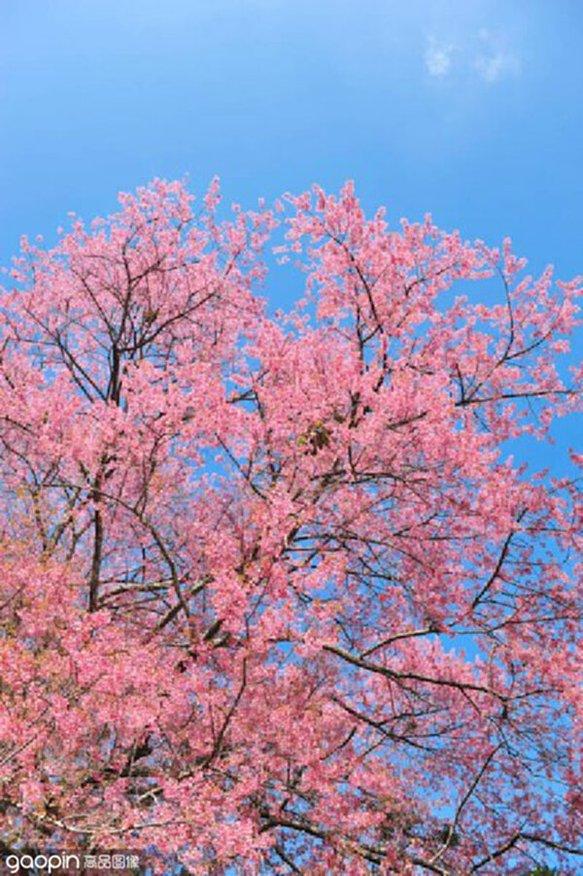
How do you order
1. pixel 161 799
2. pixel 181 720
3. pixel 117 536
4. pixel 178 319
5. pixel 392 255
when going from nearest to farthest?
A: pixel 161 799 → pixel 181 720 → pixel 392 255 → pixel 117 536 → pixel 178 319

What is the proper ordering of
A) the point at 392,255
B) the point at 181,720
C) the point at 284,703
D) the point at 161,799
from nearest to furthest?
the point at 161,799 < the point at 181,720 < the point at 284,703 < the point at 392,255

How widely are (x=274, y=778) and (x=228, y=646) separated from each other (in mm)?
1589

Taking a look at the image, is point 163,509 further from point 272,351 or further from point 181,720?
point 181,720

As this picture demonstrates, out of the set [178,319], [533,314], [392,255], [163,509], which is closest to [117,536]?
[163,509]

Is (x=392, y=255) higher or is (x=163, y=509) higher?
(x=392, y=255)

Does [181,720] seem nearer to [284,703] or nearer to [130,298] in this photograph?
[284,703]

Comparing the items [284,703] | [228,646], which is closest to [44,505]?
[228,646]

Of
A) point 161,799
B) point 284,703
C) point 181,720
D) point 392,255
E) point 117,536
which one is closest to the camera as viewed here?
point 161,799

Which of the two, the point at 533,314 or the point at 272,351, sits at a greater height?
the point at 533,314

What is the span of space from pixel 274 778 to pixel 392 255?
24.4 ft

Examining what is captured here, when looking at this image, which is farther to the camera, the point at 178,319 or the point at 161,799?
the point at 178,319

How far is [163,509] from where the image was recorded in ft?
38.2

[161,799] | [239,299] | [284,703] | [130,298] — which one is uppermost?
[239,299]

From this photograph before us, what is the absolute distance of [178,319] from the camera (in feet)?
44.1
